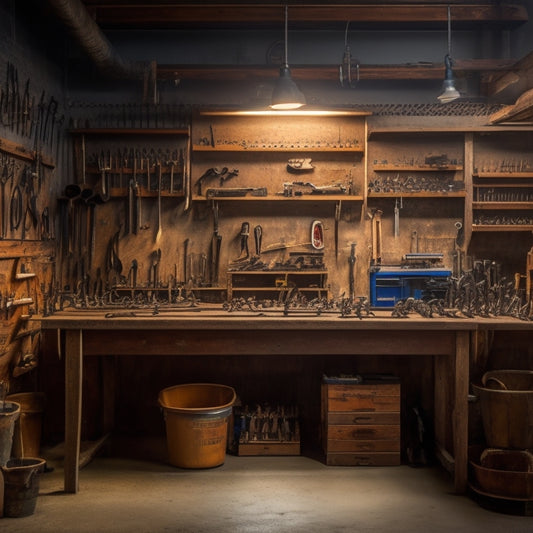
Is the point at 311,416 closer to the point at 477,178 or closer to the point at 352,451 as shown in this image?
the point at 352,451

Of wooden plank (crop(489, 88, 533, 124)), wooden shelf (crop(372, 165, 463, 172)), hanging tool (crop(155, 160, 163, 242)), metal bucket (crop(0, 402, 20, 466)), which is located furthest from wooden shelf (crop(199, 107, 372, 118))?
metal bucket (crop(0, 402, 20, 466))

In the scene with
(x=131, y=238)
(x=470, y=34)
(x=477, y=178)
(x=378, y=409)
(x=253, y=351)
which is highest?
(x=470, y=34)

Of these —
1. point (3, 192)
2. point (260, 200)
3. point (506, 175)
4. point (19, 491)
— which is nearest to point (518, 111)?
point (506, 175)

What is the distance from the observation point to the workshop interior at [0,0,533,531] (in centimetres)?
497

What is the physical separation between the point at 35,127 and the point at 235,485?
3178 mm

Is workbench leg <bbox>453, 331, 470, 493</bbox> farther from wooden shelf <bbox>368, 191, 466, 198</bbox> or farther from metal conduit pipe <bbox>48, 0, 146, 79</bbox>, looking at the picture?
metal conduit pipe <bbox>48, 0, 146, 79</bbox>

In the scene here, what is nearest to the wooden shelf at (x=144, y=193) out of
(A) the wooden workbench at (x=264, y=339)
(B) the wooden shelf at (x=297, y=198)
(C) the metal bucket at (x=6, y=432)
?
(B) the wooden shelf at (x=297, y=198)

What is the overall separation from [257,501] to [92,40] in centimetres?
375

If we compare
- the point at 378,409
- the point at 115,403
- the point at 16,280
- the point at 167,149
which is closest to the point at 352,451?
the point at 378,409

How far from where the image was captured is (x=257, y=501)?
4195mm

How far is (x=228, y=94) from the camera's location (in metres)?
6.48

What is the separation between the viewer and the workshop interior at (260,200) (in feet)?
16.3

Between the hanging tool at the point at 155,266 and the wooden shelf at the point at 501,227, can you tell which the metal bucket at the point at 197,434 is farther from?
the wooden shelf at the point at 501,227

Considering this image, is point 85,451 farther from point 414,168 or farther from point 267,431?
point 414,168
